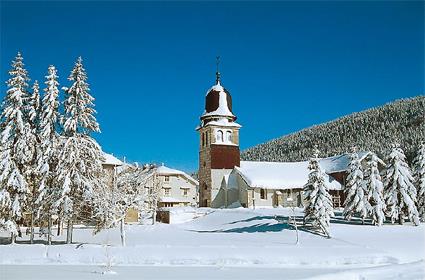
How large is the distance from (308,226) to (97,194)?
1827cm

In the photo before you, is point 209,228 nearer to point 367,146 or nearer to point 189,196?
point 189,196

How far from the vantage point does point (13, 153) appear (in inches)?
1251

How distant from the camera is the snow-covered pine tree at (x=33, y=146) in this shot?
3231 centimetres

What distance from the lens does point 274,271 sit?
865 inches

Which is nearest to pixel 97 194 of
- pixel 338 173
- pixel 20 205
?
pixel 20 205

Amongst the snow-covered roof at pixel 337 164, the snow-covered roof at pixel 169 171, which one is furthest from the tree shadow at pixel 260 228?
the snow-covered roof at pixel 169 171

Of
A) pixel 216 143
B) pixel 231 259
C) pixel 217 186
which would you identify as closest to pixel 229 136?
pixel 216 143

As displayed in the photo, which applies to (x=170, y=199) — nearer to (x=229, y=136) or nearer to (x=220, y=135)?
(x=220, y=135)

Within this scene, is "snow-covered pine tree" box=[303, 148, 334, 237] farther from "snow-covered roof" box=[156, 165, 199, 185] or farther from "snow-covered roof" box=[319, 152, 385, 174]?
"snow-covered roof" box=[156, 165, 199, 185]

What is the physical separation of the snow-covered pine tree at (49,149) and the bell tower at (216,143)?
30251 mm

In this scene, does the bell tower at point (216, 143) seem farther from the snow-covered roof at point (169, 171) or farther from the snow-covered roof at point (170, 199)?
the snow-covered roof at point (169, 171)

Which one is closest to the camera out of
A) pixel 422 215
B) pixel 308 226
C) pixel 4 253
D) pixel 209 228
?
pixel 4 253

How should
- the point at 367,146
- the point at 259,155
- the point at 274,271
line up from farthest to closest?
the point at 259,155
the point at 367,146
the point at 274,271

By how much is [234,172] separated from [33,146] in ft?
105
